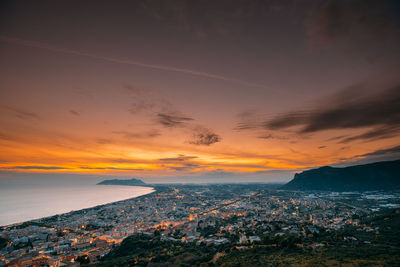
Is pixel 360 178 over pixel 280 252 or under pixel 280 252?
over

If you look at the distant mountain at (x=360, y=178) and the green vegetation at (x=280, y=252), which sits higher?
the distant mountain at (x=360, y=178)

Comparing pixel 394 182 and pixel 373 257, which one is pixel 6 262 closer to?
pixel 373 257

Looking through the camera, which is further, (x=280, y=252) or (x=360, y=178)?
(x=360, y=178)

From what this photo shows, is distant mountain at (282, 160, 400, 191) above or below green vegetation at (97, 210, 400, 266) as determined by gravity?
above

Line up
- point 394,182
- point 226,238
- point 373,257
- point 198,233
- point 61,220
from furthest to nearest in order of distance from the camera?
1. point 394,182
2. point 61,220
3. point 198,233
4. point 226,238
5. point 373,257

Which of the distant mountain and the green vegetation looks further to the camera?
the distant mountain

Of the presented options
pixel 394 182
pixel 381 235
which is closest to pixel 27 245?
pixel 381 235

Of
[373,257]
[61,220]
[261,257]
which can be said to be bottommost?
[61,220]

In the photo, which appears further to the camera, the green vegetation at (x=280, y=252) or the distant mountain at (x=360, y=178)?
the distant mountain at (x=360, y=178)
